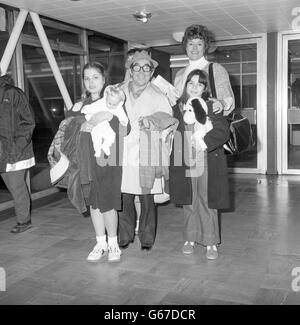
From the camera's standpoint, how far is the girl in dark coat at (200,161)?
297 centimetres

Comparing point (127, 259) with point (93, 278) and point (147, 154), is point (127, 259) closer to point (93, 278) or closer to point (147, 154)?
point (93, 278)

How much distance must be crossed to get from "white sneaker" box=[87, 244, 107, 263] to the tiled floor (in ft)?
0.20

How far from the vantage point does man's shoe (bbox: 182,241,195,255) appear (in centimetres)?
334

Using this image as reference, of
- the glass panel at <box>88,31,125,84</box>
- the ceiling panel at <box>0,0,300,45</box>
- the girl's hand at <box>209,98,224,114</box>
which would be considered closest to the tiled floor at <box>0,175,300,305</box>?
the girl's hand at <box>209,98,224,114</box>

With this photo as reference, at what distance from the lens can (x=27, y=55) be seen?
5.41m

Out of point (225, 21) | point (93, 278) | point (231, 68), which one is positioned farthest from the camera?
point (231, 68)

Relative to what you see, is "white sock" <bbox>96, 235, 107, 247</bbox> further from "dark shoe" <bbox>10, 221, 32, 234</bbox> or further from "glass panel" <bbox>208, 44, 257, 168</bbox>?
"glass panel" <bbox>208, 44, 257, 168</bbox>

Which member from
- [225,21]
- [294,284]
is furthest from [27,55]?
[294,284]

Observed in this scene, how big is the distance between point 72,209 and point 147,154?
2.23m

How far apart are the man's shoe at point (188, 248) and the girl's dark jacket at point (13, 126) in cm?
172
